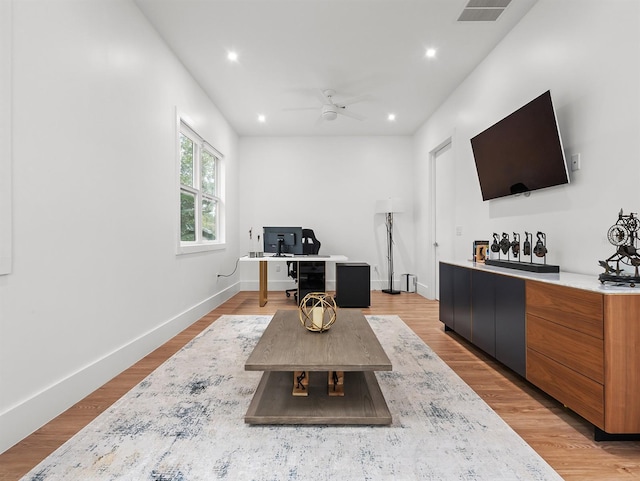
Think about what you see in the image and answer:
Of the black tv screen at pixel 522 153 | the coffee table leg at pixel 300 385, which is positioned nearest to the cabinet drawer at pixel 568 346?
the black tv screen at pixel 522 153

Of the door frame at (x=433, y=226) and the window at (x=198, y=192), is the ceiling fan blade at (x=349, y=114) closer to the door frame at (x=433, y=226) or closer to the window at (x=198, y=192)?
the door frame at (x=433, y=226)

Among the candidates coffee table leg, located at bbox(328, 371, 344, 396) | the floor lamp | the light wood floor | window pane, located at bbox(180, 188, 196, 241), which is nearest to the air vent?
the light wood floor

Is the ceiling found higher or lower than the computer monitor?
higher

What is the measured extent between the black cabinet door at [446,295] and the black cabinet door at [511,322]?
35.8 inches

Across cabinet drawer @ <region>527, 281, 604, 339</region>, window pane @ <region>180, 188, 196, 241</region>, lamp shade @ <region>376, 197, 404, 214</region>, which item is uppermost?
lamp shade @ <region>376, 197, 404, 214</region>

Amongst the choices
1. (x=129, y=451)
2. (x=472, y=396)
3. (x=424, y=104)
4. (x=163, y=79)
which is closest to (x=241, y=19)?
(x=163, y=79)

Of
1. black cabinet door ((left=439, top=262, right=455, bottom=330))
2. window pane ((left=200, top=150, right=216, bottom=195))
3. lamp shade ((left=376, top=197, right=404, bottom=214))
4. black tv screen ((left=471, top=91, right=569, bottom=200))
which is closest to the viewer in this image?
black tv screen ((left=471, top=91, right=569, bottom=200))

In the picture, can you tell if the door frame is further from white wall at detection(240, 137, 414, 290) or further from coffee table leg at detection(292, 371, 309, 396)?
coffee table leg at detection(292, 371, 309, 396)

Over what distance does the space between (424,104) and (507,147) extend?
7.25 ft

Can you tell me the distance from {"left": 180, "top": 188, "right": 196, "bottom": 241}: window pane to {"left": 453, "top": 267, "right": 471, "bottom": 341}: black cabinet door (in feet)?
10.1

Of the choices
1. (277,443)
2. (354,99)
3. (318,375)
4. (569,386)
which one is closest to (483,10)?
(354,99)

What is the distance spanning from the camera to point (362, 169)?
254 inches

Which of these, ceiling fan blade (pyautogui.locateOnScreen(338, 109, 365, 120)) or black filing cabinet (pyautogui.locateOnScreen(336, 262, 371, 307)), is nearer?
ceiling fan blade (pyautogui.locateOnScreen(338, 109, 365, 120))

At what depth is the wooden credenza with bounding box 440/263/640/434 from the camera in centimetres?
157
